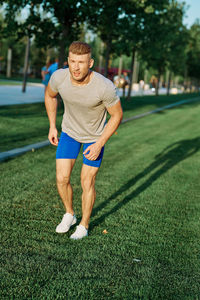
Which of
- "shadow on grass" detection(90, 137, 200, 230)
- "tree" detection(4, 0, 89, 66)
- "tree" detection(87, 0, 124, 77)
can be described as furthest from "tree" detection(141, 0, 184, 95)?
"shadow on grass" detection(90, 137, 200, 230)

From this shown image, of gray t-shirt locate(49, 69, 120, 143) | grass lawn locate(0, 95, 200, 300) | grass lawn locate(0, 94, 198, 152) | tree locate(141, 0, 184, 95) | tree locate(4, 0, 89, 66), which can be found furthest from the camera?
tree locate(141, 0, 184, 95)

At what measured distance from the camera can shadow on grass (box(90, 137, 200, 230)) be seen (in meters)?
5.70

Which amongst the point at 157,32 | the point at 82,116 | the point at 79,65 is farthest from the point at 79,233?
the point at 157,32

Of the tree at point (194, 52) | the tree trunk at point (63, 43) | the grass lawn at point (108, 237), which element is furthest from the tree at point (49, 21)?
the tree at point (194, 52)

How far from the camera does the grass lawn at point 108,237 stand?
337cm

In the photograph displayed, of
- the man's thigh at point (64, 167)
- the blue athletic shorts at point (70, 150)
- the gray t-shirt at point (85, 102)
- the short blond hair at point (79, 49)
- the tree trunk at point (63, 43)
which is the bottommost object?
the man's thigh at point (64, 167)

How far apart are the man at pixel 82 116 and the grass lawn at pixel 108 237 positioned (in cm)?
43

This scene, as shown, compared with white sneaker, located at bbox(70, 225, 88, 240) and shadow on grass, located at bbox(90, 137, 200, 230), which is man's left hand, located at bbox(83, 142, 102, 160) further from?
shadow on grass, located at bbox(90, 137, 200, 230)

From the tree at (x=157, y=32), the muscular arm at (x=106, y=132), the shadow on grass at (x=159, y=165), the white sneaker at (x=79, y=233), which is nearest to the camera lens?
the muscular arm at (x=106, y=132)

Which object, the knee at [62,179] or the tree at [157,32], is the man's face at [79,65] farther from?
the tree at [157,32]

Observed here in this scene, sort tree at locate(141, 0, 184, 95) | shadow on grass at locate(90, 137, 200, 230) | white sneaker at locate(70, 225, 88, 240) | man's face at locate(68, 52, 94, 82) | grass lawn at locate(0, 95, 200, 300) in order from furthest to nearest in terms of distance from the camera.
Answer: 1. tree at locate(141, 0, 184, 95)
2. shadow on grass at locate(90, 137, 200, 230)
3. white sneaker at locate(70, 225, 88, 240)
4. man's face at locate(68, 52, 94, 82)
5. grass lawn at locate(0, 95, 200, 300)

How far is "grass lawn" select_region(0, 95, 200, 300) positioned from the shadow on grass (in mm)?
22

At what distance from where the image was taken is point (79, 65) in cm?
385

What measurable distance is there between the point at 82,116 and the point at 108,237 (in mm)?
1354
